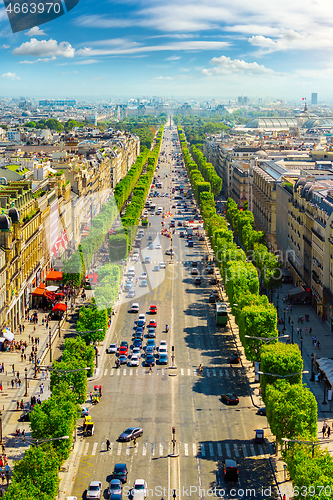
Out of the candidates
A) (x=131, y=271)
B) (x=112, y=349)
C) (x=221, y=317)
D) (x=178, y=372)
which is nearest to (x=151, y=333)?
(x=112, y=349)

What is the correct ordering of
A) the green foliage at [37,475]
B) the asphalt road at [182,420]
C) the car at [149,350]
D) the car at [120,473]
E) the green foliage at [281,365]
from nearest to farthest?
the green foliage at [37,475]
the car at [120,473]
the asphalt road at [182,420]
the green foliage at [281,365]
the car at [149,350]

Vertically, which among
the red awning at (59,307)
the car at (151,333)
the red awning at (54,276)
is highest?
the red awning at (54,276)

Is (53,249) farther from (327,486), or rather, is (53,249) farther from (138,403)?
(327,486)

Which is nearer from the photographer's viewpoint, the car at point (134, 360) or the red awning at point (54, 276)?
the car at point (134, 360)

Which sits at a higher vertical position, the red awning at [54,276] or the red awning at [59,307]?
the red awning at [54,276]

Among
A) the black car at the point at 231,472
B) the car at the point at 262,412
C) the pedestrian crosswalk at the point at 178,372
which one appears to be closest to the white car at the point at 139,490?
the black car at the point at 231,472

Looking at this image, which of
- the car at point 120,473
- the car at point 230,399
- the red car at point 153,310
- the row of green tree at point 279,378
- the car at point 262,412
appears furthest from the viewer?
the red car at point 153,310

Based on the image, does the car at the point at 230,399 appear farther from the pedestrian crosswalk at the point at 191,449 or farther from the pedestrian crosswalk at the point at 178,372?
the pedestrian crosswalk at the point at 191,449
